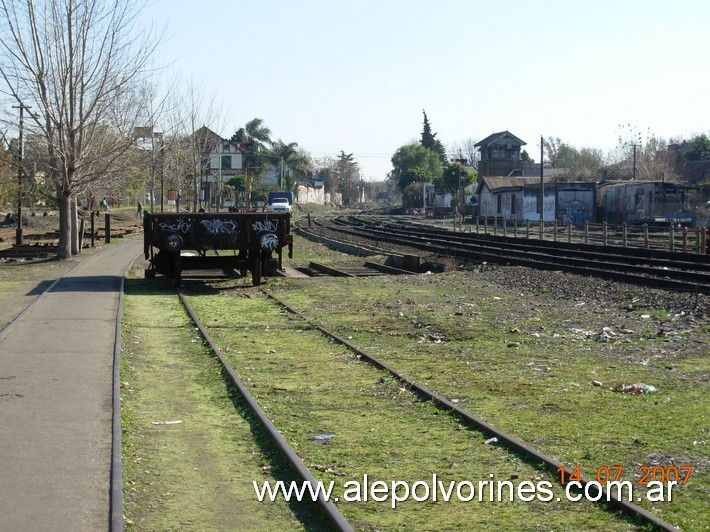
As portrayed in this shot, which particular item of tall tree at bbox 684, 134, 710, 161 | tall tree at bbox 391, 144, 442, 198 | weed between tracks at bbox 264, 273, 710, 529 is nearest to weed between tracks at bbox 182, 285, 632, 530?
weed between tracks at bbox 264, 273, 710, 529

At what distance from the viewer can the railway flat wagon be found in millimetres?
20594

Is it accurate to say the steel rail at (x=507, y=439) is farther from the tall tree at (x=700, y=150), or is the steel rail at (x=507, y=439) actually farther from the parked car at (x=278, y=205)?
the tall tree at (x=700, y=150)

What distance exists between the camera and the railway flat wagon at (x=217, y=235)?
67.6 feet

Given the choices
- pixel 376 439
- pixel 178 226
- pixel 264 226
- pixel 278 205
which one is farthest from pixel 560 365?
pixel 278 205

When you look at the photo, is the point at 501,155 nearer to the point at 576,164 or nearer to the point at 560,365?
the point at 576,164

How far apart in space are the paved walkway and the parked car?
59157 mm

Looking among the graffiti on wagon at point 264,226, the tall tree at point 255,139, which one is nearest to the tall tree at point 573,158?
the tall tree at point 255,139

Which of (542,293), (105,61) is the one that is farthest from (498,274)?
(105,61)

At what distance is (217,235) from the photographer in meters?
20.7

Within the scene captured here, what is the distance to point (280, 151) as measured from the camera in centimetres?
12356

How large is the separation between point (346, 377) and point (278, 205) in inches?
2666

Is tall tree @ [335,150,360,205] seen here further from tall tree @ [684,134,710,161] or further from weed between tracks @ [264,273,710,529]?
weed between tracks @ [264,273,710,529]

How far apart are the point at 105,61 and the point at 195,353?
20.0 metres

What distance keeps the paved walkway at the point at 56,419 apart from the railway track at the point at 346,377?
1.42 meters
